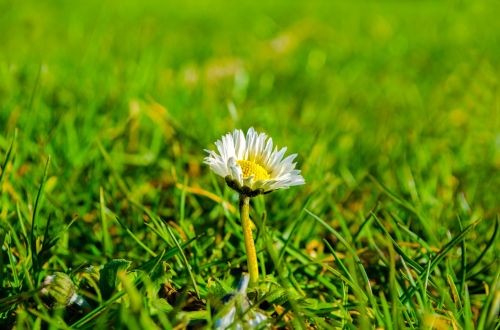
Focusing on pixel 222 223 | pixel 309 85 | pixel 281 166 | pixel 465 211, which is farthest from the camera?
pixel 309 85

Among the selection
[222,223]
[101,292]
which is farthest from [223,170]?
[222,223]

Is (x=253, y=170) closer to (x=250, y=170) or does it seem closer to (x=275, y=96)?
(x=250, y=170)

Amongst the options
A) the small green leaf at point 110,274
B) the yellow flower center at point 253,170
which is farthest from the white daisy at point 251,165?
Answer: the small green leaf at point 110,274

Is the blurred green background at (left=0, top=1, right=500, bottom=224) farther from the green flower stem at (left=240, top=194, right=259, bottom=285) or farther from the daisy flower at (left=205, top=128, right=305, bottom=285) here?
the green flower stem at (left=240, top=194, right=259, bottom=285)

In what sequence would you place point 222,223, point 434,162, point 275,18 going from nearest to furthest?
point 222,223 < point 434,162 < point 275,18

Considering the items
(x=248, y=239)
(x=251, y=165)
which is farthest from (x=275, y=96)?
(x=248, y=239)

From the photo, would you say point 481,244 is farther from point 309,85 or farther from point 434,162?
point 309,85
